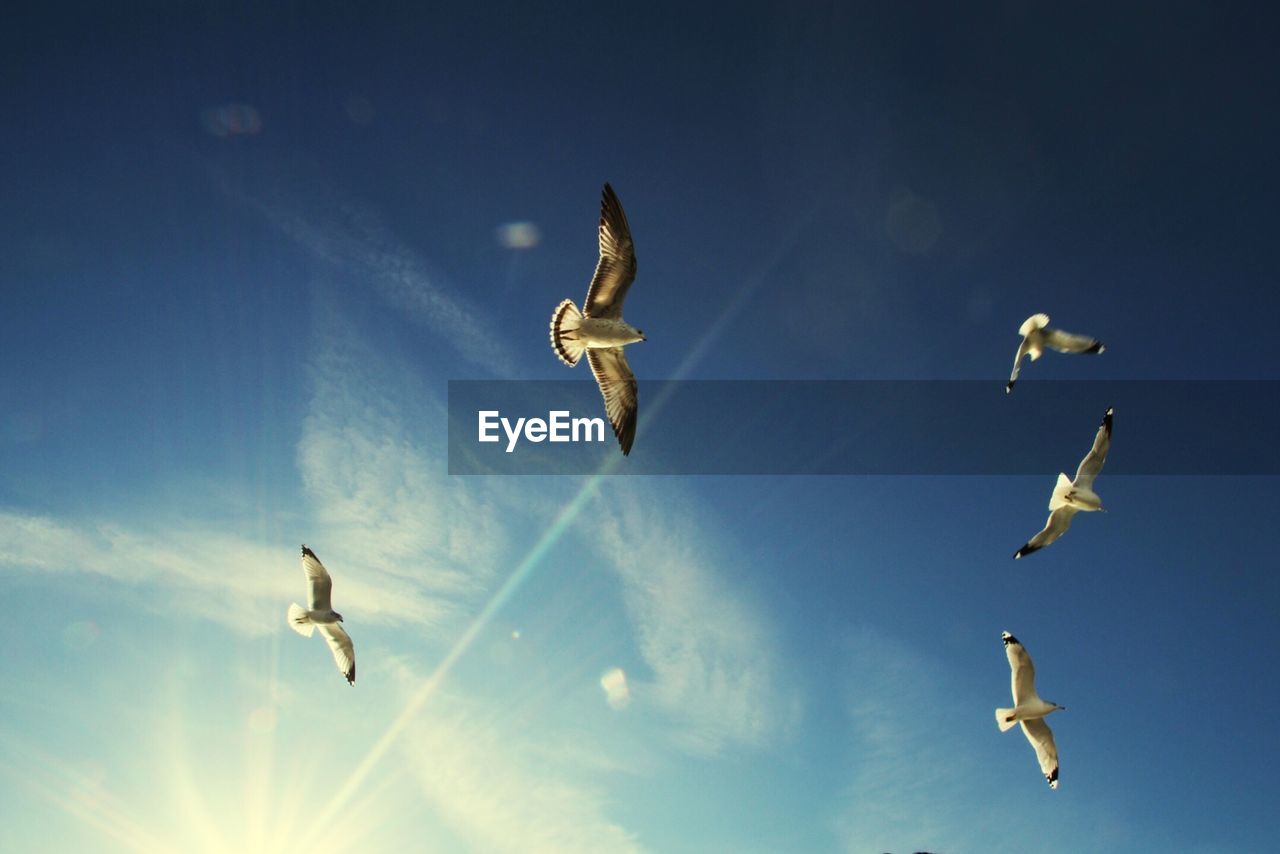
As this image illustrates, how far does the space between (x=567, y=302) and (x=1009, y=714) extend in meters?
12.7

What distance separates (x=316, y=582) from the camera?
20.3 metres

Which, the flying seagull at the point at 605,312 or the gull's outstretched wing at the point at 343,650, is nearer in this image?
the flying seagull at the point at 605,312

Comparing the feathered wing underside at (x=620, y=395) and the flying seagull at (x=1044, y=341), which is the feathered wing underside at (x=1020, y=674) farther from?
the feathered wing underside at (x=620, y=395)

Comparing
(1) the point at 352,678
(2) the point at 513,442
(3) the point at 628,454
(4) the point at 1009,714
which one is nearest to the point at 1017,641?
(4) the point at 1009,714

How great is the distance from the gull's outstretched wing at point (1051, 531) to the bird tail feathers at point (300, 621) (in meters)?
16.4

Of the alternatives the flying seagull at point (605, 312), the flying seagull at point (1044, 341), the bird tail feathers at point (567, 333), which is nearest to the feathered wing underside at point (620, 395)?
the flying seagull at point (605, 312)

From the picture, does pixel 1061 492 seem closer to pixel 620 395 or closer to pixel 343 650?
pixel 620 395

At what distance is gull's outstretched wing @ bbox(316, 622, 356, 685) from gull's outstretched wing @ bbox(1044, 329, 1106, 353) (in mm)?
17683

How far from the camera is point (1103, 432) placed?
632 inches

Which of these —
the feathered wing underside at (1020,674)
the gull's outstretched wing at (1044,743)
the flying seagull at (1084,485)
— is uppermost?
the flying seagull at (1084,485)

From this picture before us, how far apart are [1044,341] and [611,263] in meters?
8.49

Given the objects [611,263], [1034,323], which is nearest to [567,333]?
[611,263]

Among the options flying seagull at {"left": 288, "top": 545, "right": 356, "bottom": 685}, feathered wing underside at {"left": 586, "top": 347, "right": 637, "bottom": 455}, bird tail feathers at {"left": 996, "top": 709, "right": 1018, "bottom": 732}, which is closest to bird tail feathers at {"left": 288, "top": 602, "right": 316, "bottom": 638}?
flying seagull at {"left": 288, "top": 545, "right": 356, "bottom": 685}

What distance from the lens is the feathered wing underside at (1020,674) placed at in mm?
17719
